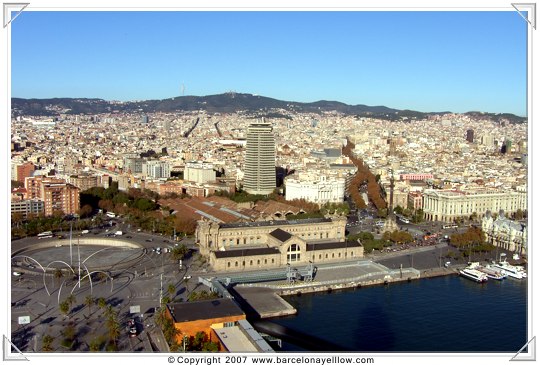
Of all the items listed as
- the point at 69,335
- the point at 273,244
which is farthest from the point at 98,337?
the point at 273,244

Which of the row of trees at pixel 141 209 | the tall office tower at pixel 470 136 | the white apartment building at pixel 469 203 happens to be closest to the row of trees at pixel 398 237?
the white apartment building at pixel 469 203

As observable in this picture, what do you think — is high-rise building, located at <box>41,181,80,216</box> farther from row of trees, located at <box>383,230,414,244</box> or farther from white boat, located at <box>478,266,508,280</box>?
white boat, located at <box>478,266,508,280</box>

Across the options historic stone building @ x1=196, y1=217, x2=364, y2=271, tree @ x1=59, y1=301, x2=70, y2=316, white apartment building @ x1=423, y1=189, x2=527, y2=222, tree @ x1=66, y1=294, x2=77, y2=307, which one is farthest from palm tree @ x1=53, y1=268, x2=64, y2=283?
white apartment building @ x1=423, y1=189, x2=527, y2=222

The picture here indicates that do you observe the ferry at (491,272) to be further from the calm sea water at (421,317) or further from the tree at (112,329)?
the tree at (112,329)

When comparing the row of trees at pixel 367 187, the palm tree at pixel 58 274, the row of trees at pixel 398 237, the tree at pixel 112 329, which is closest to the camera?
the tree at pixel 112 329

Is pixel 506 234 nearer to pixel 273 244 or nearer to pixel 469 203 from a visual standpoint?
pixel 469 203

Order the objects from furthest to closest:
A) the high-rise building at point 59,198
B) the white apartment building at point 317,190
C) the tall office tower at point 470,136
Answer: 1. the tall office tower at point 470,136
2. the white apartment building at point 317,190
3. the high-rise building at point 59,198
